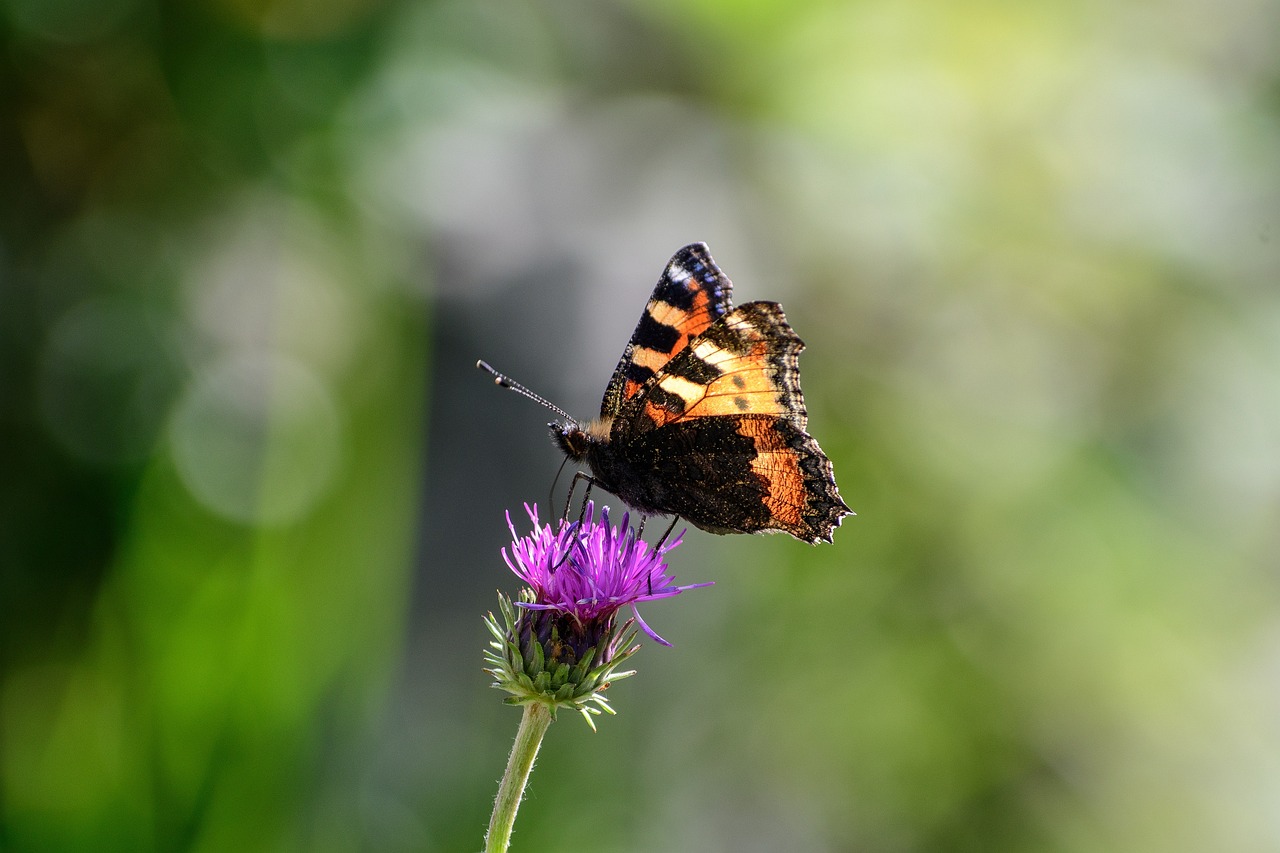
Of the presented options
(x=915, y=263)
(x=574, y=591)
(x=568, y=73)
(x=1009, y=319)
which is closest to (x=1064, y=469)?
(x=1009, y=319)

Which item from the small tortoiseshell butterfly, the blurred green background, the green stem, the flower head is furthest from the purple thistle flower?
the blurred green background

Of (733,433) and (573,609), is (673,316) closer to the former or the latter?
(733,433)

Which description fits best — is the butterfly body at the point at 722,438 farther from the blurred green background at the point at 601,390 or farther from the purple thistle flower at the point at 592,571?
the blurred green background at the point at 601,390

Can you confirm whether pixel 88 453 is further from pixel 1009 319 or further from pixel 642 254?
pixel 1009 319

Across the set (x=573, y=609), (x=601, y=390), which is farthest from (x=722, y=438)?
(x=601, y=390)

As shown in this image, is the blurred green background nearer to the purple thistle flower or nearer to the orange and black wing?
the purple thistle flower

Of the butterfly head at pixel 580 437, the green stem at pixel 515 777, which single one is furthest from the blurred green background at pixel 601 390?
the green stem at pixel 515 777
